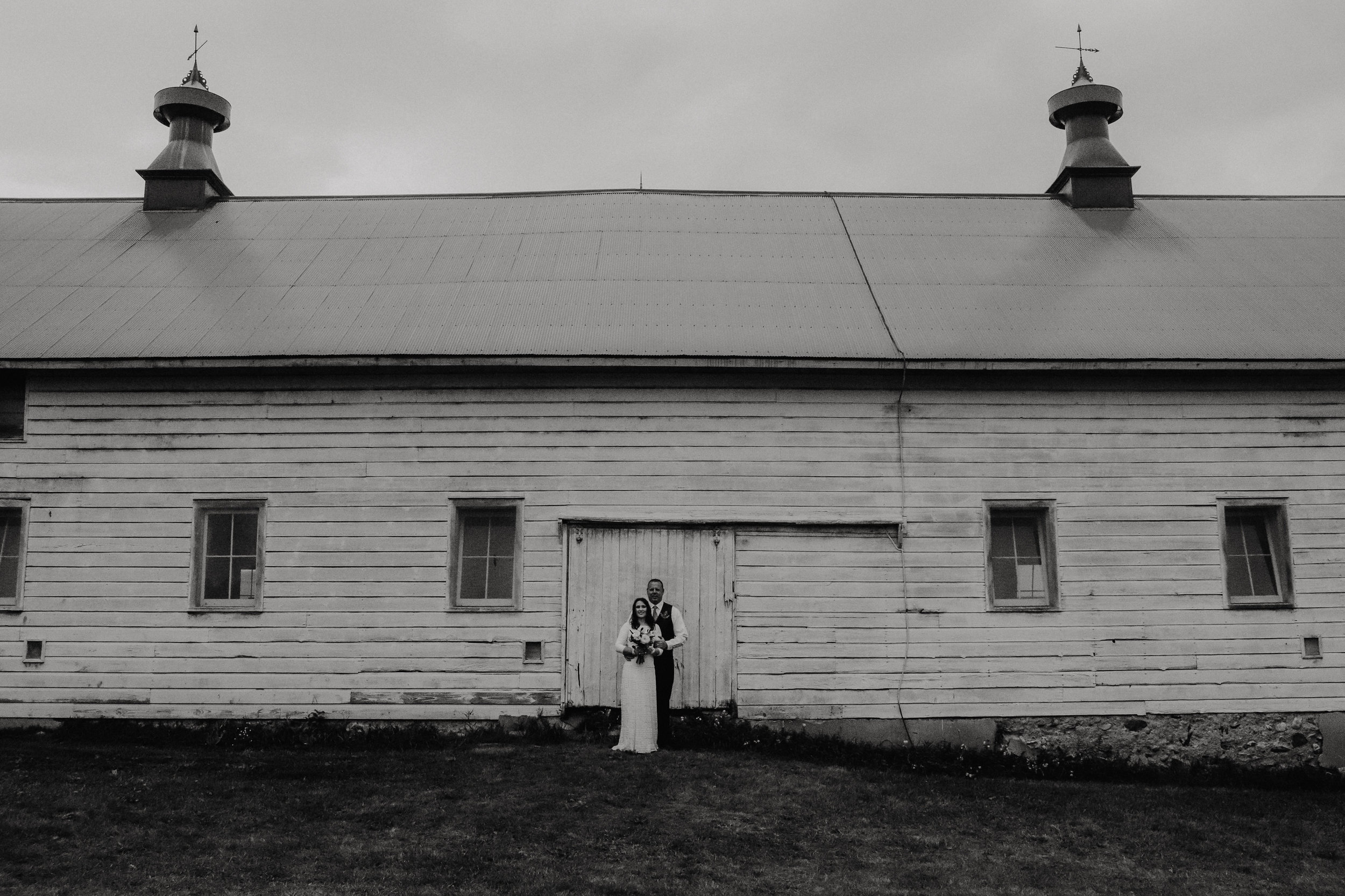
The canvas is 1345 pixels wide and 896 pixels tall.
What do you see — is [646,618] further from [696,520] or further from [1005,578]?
[1005,578]

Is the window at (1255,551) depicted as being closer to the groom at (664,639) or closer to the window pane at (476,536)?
the groom at (664,639)

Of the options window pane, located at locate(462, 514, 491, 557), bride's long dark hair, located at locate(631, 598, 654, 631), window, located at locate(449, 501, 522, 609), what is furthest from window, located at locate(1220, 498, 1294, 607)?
window pane, located at locate(462, 514, 491, 557)

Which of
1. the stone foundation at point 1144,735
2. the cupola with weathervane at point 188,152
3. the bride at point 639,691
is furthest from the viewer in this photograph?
the cupola with weathervane at point 188,152

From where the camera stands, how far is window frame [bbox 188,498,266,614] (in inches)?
452

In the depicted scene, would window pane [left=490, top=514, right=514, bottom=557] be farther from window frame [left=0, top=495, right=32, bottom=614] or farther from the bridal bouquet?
window frame [left=0, top=495, right=32, bottom=614]

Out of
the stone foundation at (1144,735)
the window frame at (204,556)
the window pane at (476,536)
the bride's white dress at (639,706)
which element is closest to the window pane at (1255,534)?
the stone foundation at (1144,735)

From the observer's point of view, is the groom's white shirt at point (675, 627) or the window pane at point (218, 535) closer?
the groom's white shirt at point (675, 627)

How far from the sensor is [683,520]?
37.6 feet

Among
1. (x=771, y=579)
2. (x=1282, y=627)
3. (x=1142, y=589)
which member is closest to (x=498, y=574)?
(x=771, y=579)

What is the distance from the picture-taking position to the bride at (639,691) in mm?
10391

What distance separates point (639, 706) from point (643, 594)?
4.71 ft

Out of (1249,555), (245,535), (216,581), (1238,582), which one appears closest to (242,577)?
(216,581)

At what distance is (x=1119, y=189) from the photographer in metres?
16.0

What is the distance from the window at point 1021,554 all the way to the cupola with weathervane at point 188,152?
471 inches
